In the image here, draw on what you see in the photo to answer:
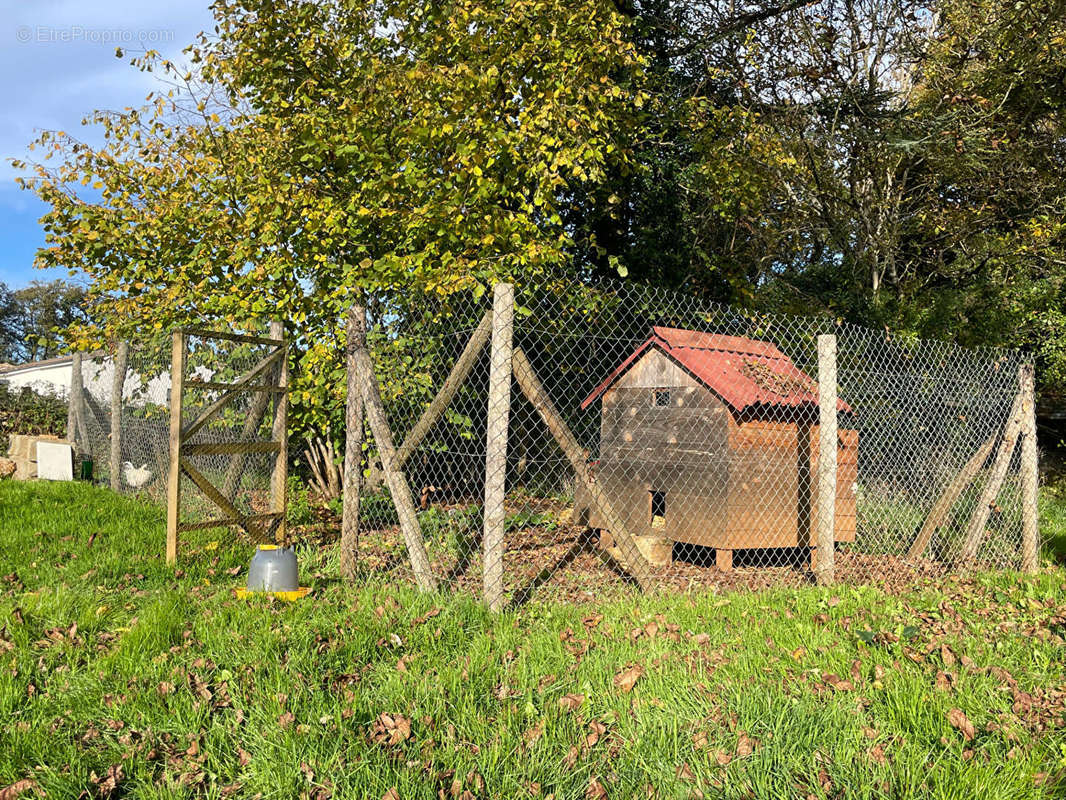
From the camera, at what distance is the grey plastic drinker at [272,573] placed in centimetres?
464

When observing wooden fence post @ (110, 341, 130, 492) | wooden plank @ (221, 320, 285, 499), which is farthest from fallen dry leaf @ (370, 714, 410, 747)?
wooden fence post @ (110, 341, 130, 492)

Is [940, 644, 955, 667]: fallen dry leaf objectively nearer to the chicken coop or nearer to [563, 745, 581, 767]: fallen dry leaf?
the chicken coop

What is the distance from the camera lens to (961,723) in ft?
9.90

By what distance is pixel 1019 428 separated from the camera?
629 centimetres

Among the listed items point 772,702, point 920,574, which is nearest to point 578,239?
point 920,574

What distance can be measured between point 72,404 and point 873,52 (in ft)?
45.0

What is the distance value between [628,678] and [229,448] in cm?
391

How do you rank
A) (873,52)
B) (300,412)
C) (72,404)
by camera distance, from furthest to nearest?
1. (873,52)
2. (72,404)
3. (300,412)

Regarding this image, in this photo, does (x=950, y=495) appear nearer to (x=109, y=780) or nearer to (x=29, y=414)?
(x=109, y=780)

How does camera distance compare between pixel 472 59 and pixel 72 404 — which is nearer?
pixel 472 59

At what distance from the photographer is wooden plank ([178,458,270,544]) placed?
5629 millimetres

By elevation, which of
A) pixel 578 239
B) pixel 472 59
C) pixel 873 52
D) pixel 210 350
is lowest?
pixel 210 350

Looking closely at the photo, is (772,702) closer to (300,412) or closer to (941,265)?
(300,412)

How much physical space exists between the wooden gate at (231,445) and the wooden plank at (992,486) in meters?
5.75
